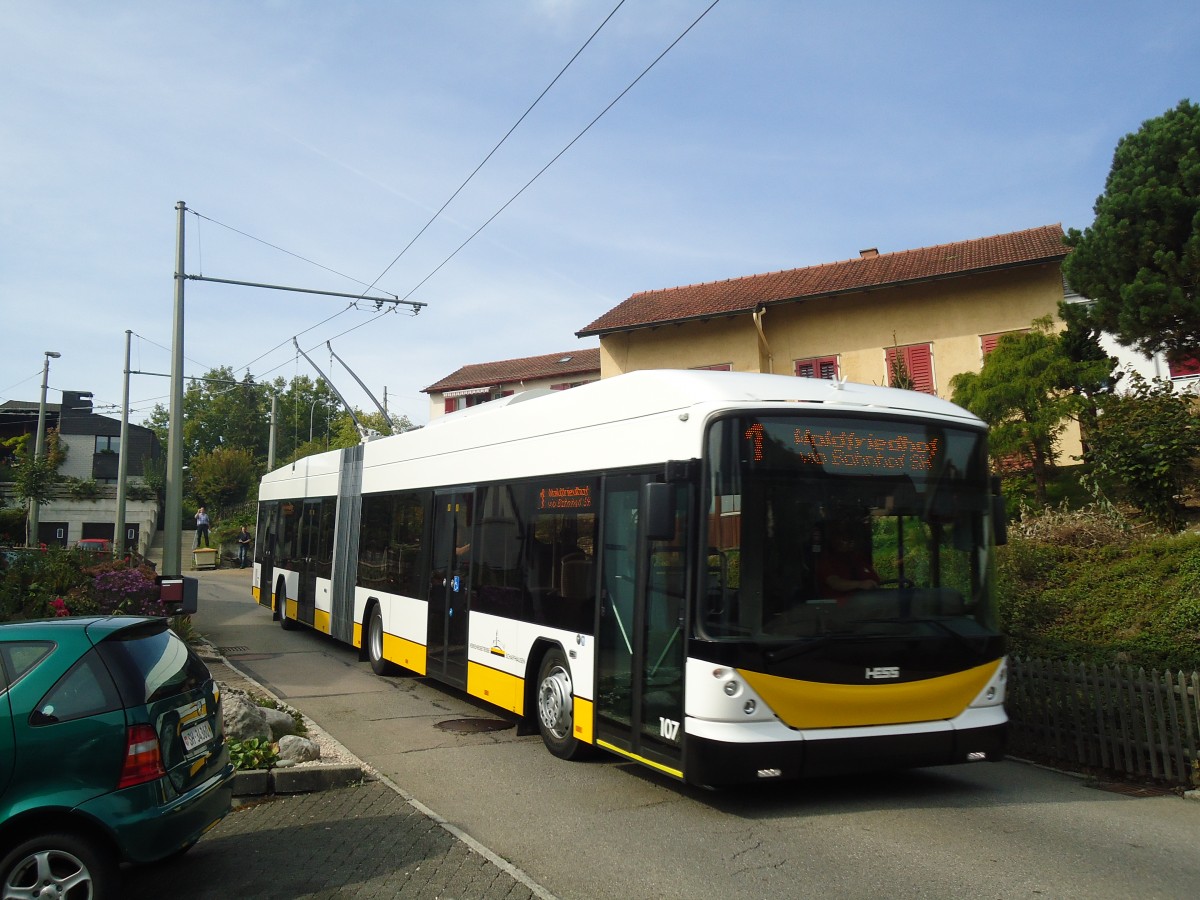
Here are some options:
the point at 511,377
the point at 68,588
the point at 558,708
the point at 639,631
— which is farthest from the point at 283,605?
the point at 511,377

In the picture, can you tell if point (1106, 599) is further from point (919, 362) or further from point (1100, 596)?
point (919, 362)

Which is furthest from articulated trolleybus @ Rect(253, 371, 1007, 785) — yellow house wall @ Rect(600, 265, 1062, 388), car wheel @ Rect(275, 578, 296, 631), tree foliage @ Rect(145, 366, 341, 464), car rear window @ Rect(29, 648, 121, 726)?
tree foliage @ Rect(145, 366, 341, 464)

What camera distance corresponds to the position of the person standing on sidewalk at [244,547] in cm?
3938

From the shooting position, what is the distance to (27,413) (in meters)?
60.7

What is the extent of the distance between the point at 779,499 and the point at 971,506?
5.51 feet

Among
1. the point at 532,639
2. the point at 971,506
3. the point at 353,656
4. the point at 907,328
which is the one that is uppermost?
the point at 907,328

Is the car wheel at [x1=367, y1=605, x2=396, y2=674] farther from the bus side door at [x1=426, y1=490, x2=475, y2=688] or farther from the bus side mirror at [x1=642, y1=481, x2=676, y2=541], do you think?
the bus side mirror at [x1=642, y1=481, x2=676, y2=541]

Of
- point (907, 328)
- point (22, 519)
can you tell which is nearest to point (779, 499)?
point (907, 328)

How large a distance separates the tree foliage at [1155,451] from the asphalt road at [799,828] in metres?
6.56

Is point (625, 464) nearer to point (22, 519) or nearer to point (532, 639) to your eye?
point (532, 639)

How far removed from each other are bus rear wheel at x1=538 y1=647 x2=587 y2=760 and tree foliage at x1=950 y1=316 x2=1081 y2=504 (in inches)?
402

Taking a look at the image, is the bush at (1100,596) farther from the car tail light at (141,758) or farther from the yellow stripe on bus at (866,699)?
the car tail light at (141,758)

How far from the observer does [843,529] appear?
262 inches

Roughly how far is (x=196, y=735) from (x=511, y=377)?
3981 centimetres
